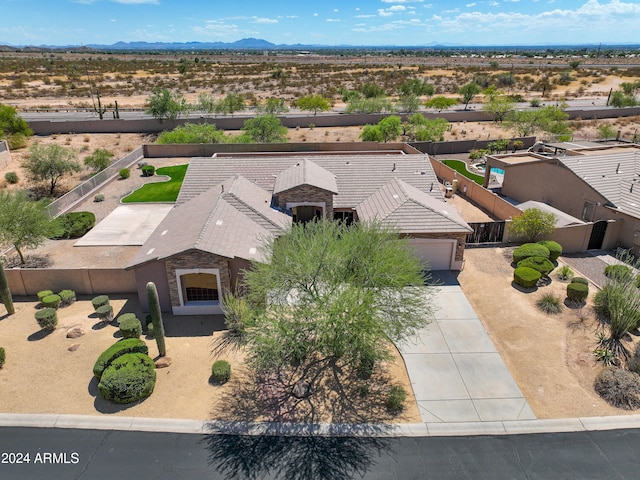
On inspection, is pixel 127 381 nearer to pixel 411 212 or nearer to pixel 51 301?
pixel 51 301

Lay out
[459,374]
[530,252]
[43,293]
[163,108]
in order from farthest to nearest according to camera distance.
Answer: [163,108] < [530,252] < [43,293] < [459,374]

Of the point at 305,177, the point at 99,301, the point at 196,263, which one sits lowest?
the point at 99,301

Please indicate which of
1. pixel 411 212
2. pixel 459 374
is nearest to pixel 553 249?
pixel 411 212

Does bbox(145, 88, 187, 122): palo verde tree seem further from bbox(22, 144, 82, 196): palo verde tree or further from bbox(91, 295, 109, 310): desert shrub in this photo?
bbox(91, 295, 109, 310): desert shrub

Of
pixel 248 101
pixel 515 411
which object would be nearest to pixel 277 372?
pixel 515 411

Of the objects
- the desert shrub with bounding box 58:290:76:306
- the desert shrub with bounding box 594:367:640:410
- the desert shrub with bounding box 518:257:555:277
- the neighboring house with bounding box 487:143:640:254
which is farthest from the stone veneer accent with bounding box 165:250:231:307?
the neighboring house with bounding box 487:143:640:254

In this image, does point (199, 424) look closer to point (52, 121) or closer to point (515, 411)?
point (515, 411)

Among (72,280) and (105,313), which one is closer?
(105,313)
